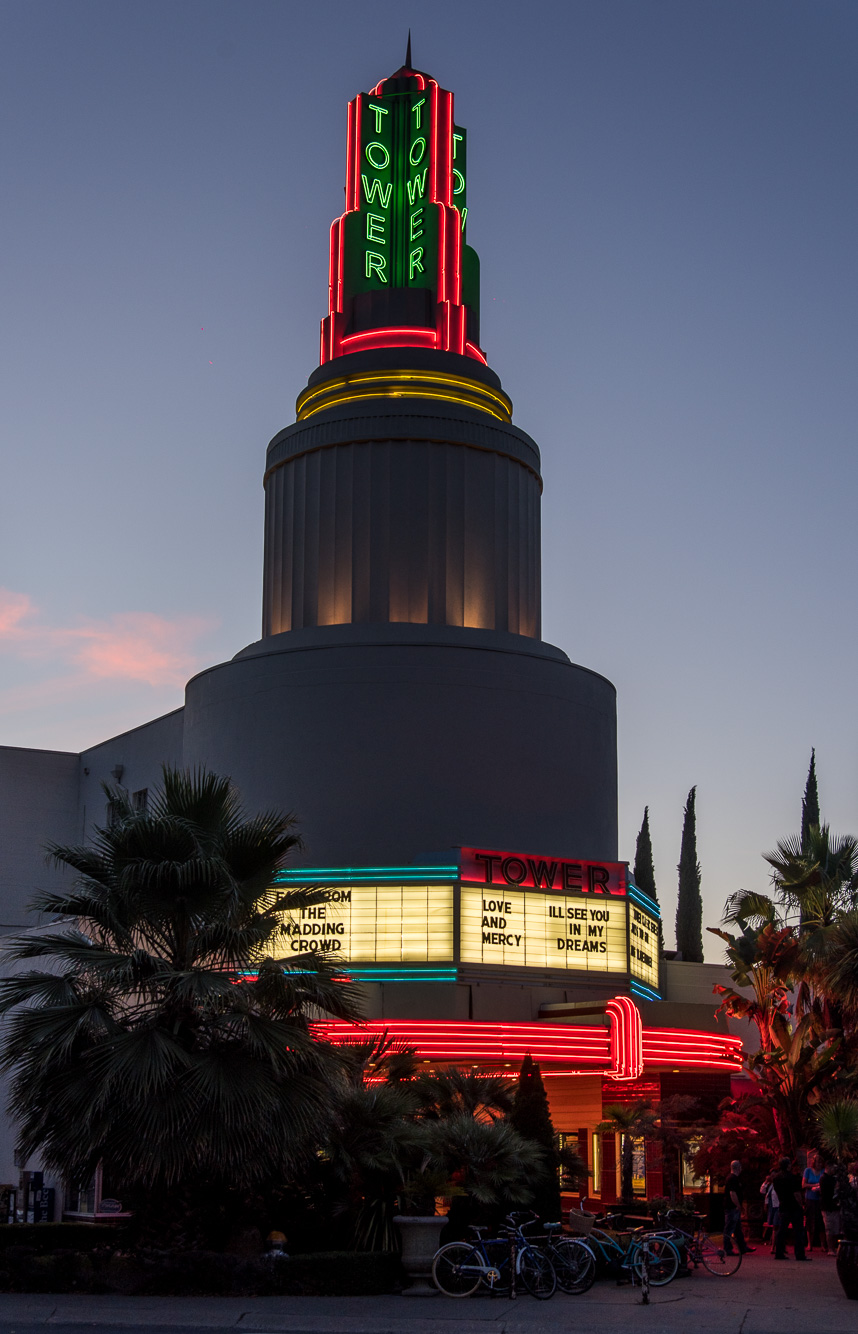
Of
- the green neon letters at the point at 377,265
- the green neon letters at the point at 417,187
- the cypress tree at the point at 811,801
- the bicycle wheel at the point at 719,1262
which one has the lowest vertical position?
the bicycle wheel at the point at 719,1262

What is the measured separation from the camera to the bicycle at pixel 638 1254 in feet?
59.3

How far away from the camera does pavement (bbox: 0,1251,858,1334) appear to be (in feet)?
49.6

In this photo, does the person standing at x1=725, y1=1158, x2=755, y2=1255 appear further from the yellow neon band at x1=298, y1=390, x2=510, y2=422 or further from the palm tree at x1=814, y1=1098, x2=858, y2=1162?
the yellow neon band at x1=298, y1=390, x2=510, y2=422

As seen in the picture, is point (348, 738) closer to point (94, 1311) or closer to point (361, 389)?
point (361, 389)

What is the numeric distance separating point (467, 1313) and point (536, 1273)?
1570 mm

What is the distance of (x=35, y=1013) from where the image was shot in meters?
17.4

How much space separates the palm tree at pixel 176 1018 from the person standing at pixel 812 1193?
867cm

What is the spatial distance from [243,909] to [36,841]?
2569 centimetres

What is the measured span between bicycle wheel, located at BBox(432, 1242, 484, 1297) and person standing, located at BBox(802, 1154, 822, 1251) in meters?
7.32

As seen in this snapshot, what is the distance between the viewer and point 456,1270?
17.5m

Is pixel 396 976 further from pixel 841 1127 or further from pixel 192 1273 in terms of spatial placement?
pixel 192 1273

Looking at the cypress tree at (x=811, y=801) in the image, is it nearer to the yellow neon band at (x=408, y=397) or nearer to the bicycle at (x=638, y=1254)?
the yellow neon band at (x=408, y=397)

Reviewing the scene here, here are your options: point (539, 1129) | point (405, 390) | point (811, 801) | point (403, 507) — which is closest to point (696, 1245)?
point (539, 1129)

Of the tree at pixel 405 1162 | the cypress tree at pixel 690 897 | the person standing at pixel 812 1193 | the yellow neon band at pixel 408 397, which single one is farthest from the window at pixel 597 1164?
the cypress tree at pixel 690 897
